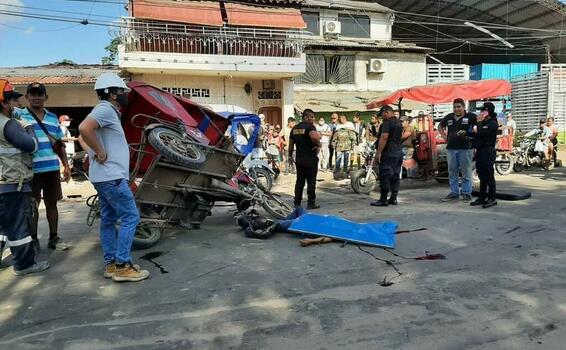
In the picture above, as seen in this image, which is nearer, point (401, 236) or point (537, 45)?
point (401, 236)

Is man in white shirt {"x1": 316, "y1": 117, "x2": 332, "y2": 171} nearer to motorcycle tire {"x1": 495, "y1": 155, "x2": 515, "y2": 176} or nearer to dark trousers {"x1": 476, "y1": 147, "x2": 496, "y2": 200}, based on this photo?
motorcycle tire {"x1": 495, "y1": 155, "x2": 515, "y2": 176}

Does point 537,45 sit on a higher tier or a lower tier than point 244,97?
higher

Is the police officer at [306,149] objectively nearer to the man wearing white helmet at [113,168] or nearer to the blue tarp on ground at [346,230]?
the blue tarp on ground at [346,230]

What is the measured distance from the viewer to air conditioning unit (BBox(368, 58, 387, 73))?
2203 centimetres

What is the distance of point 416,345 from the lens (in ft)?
10.4

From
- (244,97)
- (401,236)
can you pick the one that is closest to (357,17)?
(244,97)

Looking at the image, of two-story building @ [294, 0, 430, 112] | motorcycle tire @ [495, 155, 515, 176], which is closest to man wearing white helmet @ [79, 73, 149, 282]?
motorcycle tire @ [495, 155, 515, 176]

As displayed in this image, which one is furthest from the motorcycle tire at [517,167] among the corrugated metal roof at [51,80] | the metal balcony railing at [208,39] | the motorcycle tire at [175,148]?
the corrugated metal roof at [51,80]

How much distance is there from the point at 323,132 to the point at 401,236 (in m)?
A: 9.70

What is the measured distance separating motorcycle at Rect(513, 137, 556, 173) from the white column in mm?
8570

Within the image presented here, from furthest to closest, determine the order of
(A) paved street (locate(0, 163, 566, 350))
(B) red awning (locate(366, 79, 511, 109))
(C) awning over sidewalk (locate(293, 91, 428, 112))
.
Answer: (C) awning over sidewalk (locate(293, 91, 428, 112))
(B) red awning (locate(366, 79, 511, 109))
(A) paved street (locate(0, 163, 566, 350))

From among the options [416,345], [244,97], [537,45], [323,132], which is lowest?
[416,345]

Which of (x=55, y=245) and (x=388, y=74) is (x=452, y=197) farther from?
(x=388, y=74)

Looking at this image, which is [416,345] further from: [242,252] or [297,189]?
[297,189]
